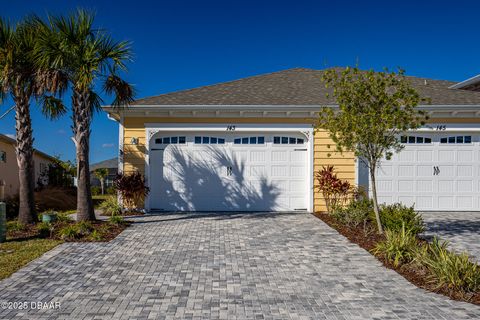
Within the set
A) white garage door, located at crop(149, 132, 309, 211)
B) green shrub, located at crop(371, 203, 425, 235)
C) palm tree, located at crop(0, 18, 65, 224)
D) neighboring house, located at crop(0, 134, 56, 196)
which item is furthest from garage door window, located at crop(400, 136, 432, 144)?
neighboring house, located at crop(0, 134, 56, 196)

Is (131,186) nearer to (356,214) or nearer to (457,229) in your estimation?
(356,214)

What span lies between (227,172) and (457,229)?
22.9ft

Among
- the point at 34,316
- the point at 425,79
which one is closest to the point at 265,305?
the point at 34,316

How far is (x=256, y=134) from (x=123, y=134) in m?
4.55

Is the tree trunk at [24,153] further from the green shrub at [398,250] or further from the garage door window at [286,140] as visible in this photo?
the green shrub at [398,250]

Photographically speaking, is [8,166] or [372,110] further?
[8,166]

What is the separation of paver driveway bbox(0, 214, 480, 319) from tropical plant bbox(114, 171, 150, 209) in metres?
3.40

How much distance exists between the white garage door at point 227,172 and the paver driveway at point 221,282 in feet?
12.9

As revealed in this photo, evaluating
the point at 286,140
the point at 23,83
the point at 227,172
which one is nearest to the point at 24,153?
the point at 23,83

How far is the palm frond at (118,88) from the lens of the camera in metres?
9.69

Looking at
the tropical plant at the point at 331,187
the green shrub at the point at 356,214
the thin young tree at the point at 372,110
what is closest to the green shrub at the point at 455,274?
the thin young tree at the point at 372,110

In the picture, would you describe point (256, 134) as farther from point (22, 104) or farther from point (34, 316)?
point (34, 316)

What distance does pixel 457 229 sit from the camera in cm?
911

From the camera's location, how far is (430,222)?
10.1m
